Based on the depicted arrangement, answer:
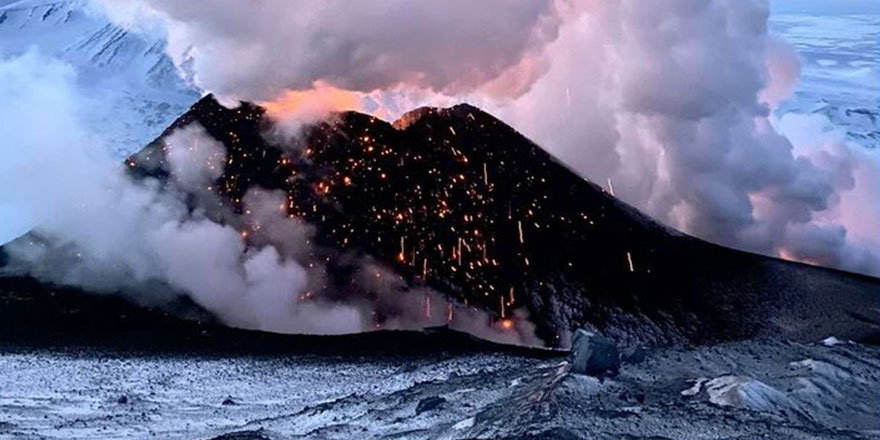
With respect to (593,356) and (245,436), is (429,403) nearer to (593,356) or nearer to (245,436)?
(593,356)

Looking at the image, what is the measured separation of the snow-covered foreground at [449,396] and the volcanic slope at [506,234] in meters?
8.55

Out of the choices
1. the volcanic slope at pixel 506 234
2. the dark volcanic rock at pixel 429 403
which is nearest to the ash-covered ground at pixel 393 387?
the dark volcanic rock at pixel 429 403

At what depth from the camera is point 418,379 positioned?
27484mm

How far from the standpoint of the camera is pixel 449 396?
966 inches

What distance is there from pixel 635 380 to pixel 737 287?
19.4m

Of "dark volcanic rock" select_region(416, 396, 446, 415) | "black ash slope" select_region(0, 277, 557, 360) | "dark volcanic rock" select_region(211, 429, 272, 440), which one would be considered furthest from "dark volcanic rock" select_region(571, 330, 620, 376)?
"dark volcanic rock" select_region(211, 429, 272, 440)

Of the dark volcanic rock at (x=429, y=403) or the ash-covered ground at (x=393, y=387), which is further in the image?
the dark volcanic rock at (x=429, y=403)

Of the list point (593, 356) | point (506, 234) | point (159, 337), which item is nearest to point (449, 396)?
point (593, 356)

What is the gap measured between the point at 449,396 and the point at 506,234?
20354 millimetres

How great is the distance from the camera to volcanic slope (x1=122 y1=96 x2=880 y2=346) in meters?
38.5

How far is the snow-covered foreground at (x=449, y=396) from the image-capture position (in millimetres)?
20922

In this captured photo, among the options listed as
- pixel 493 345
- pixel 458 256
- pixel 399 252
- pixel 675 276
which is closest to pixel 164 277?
pixel 399 252

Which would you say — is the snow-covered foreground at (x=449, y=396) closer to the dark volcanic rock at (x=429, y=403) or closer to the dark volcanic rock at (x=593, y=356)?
the dark volcanic rock at (x=429, y=403)

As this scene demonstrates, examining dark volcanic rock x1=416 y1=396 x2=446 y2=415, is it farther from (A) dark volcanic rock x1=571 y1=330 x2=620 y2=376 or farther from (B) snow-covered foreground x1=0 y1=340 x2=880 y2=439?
(A) dark volcanic rock x1=571 y1=330 x2=620 y2=376
